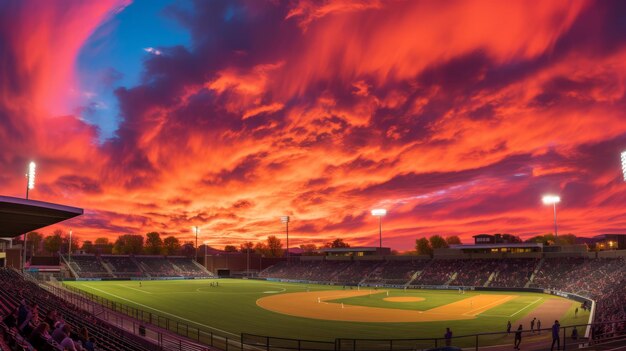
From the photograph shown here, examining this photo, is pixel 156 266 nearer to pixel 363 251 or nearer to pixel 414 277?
pixel 363 251

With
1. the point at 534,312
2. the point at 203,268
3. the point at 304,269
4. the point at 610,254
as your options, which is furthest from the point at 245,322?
the point at 203,268

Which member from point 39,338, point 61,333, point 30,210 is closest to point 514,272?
point 30,210

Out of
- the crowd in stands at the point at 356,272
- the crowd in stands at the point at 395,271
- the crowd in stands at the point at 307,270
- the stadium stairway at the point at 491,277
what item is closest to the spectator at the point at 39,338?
the stadium stairway at the point at 491,277

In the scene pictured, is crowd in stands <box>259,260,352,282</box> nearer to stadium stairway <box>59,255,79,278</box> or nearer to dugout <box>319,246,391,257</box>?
dugout <box>319,246,391,257</box>

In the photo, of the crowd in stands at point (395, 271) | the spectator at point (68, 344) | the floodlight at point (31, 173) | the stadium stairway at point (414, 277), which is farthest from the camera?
the crowd in stands at point (395, 271)

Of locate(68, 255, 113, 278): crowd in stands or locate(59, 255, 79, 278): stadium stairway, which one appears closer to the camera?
locate(59, 255, 79, 278): stadium stairway

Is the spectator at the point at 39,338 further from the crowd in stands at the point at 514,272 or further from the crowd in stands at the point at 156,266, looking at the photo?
the crowd in stands at the point at 156,266

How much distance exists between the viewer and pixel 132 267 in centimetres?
11938

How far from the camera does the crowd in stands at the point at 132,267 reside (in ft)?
362

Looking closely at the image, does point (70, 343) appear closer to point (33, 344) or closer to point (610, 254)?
point (33, 344)

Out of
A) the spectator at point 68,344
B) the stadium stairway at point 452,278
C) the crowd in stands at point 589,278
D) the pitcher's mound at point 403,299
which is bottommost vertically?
the pitcher's mound at point 403,299

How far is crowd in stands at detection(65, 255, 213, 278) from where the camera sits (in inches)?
4348

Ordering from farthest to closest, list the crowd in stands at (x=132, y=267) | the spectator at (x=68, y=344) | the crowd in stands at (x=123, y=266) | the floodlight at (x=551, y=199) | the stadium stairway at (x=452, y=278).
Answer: the crowd in stands at (x=123, y=266) → the crowd in stands at (x=132, y=267) → the stadium stairway at (x=452, y=278) → the floodlight at (x=551, y=199) → the spectator at (x=68, y=344)

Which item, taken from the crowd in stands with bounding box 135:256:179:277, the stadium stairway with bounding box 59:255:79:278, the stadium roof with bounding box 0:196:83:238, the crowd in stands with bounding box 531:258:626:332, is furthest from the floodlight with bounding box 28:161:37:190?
the crowd in stands with bounding box 135:256:179:277
